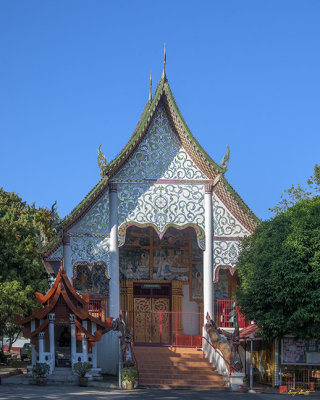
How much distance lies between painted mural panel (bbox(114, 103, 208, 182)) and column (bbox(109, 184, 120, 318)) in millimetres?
777

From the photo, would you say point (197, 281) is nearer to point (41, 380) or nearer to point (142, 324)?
point (142, 324)

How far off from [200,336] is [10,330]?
1018cm

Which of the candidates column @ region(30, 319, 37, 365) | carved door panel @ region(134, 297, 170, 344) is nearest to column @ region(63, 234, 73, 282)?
column @ region(30, 319, 37, 365)

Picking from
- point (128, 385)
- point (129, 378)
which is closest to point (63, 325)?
point (129, 378)

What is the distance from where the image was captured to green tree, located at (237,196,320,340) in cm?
2025

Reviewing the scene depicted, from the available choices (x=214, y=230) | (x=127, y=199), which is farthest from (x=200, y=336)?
(x=127, y=199)

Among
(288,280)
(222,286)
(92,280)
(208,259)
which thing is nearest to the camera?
(288,280)

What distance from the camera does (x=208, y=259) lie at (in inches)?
963

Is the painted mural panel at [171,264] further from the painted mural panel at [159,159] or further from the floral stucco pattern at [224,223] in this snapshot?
the painted mural panel at [159,159]

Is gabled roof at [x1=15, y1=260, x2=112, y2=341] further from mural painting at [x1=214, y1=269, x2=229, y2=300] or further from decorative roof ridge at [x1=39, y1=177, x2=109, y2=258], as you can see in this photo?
mural painting at [x1=214, y1=269, x2=229, y2=300]

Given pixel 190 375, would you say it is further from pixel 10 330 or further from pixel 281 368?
pixel 10 330

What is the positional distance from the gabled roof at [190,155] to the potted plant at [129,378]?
18.6 feet

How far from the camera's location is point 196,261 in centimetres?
2769

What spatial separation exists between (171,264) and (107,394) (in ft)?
31.6
